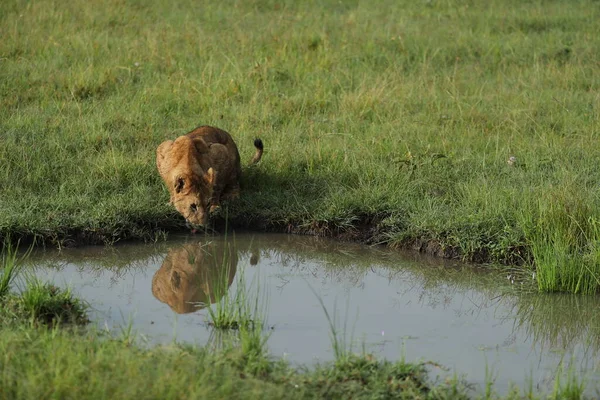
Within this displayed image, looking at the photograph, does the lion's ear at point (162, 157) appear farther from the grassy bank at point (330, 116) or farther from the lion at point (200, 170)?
the grassy bank at point (330, 116)

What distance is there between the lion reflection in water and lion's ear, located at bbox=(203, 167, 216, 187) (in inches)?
20.2

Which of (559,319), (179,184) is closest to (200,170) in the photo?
(179,184)

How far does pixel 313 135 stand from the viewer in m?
9.43

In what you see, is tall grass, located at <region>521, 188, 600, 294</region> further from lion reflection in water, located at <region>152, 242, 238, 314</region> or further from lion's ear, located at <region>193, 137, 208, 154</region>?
lion's ear, located at <region>193, 137, 208, 154</region>

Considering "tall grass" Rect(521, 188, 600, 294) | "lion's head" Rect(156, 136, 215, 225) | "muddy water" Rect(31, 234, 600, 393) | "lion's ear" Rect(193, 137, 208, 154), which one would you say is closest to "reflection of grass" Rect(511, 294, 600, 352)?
"muddy water" Rect(31, 234, 600, 393)

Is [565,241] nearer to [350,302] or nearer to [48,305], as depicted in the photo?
[350,302]

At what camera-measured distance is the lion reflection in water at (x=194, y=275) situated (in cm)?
632

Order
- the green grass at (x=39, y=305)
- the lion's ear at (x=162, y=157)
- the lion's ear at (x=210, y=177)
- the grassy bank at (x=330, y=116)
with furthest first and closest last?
the lion's ear at (x=162, y=157) → the lion's ear at (x=210, y=177) → the grassy bank at (x=330, y=116) → the green grass at (x=39, y=305)

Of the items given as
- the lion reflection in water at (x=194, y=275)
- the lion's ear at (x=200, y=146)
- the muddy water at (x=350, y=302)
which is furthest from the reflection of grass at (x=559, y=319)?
the lion's ear at (x=200, y=146)

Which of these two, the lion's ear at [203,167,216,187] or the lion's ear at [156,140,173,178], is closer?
the lion's ear at [203,167,216,187]

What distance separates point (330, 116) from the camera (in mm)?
10117

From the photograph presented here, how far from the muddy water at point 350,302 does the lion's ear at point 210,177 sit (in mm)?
449

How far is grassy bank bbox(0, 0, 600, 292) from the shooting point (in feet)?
24.5

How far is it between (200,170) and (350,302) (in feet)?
6.98
